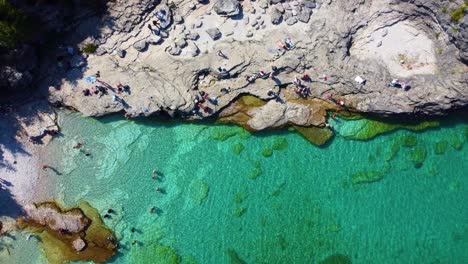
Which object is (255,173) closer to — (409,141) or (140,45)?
(409,141)

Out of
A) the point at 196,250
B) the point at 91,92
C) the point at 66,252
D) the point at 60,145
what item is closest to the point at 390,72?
the point at 196,250

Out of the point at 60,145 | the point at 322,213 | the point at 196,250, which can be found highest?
the point at 60,145

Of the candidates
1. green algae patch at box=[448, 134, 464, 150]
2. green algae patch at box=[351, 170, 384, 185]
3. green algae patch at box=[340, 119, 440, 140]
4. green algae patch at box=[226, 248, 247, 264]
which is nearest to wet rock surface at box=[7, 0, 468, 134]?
green algae patch at box=[340, 119, 440, 140]

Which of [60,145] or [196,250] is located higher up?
[60,145]

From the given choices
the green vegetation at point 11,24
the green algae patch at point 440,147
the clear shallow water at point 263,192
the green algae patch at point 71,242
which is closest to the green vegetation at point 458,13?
the clear shallow water at point 263,192

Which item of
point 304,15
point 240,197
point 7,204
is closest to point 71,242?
point 7,204

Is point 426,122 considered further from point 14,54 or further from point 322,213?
point 14,54
